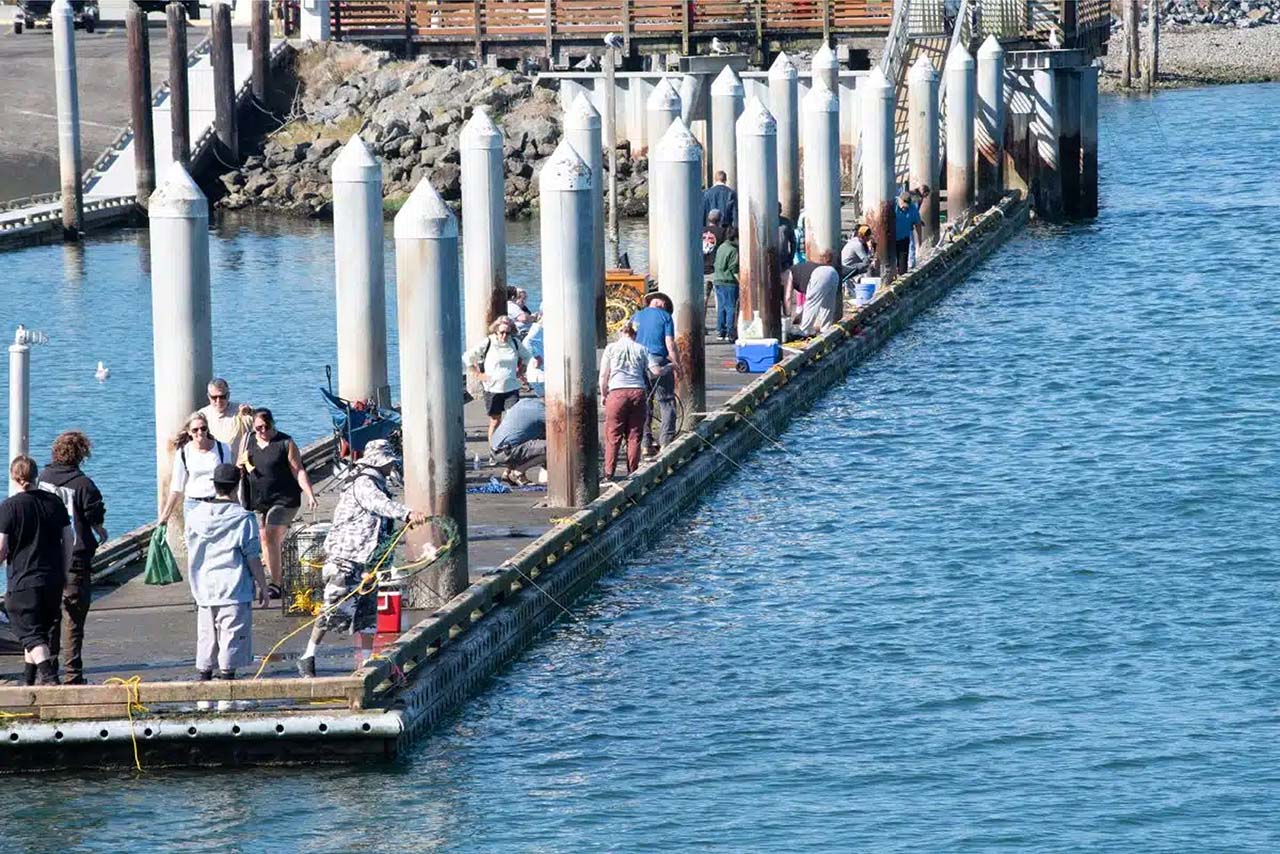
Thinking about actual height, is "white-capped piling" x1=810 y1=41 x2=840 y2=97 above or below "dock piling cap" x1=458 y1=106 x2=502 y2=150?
above

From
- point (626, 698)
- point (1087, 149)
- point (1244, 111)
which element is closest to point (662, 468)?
point (626, 698)

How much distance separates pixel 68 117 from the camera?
44719mm

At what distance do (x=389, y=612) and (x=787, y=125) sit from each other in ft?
60.1

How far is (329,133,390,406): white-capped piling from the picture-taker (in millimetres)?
21188

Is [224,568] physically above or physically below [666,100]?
below

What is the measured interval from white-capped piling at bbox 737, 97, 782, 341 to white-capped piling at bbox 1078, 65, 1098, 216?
1837cm

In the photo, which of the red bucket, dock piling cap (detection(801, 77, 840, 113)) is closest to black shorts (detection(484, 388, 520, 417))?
the red bucket

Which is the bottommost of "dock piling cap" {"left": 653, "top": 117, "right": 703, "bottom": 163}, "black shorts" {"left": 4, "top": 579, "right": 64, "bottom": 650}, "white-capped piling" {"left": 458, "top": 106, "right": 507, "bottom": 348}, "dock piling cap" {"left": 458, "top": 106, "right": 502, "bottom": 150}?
"black shorts" {"left": 4, "top": 579, "right": 64, "bottom": 650}

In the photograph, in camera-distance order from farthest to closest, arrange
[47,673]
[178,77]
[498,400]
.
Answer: [178,77]
[498,400]
[47,673]

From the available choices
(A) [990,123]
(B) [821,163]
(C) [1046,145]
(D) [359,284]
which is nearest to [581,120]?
(B) [821,163]

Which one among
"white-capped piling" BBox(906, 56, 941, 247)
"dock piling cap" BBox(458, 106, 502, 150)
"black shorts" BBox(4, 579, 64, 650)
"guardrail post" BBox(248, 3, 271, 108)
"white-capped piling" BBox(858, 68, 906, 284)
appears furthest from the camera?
"guardrail post" BBox(248, 3, 271, 108)

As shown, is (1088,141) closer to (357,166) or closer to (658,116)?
(658,116)

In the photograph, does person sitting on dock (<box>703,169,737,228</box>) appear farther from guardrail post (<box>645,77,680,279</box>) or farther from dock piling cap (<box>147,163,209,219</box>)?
dock piling cap (<box>147,163,209,219</box>)

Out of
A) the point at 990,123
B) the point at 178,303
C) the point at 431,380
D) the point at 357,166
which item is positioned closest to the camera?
the point at 431,380
